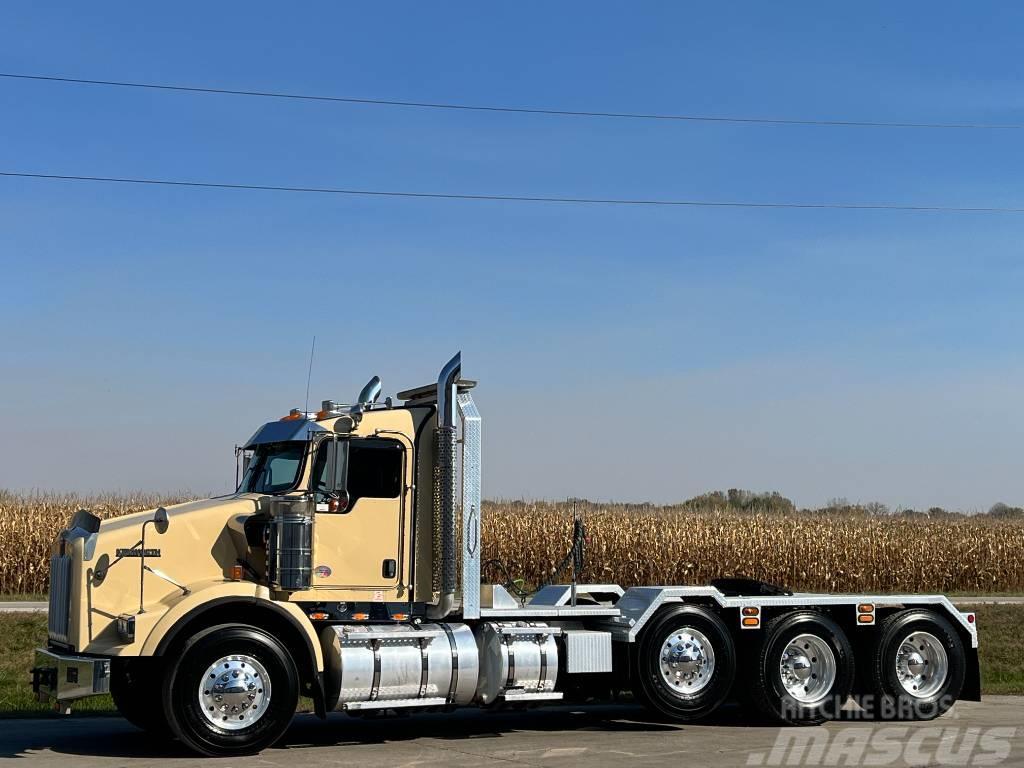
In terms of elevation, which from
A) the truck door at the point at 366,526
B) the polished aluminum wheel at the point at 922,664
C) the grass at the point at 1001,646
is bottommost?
the grass at the point at 1001,646

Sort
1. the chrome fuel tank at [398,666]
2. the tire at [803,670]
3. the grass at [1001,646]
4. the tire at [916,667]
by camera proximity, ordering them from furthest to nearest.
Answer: the grass at [1001,646]
the tire at [916,667]
the tire at [803,670]
the chrome fuel tank at [398,666]

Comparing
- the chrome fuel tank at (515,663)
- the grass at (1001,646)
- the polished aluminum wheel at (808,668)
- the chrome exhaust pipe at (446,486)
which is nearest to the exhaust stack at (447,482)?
the chrome exhaust pipe at (446,486)

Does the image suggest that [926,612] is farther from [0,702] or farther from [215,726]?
[0,702]

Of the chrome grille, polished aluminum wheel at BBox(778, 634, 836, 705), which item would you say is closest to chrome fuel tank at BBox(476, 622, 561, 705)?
polished aluminum wheel at BBox(778, 634, 836, 705)

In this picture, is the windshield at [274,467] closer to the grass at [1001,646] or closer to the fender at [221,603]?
→ the fender at [221,603]

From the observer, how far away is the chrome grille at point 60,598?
1248 cm

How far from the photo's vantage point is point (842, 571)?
40.8 metres

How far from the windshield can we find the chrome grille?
1977 mm

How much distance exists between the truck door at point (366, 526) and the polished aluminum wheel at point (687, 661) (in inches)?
125

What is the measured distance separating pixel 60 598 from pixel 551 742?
5.15 metres

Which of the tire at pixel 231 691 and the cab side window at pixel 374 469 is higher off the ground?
the cab side window at pixel 374 469

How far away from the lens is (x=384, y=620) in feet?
43.2

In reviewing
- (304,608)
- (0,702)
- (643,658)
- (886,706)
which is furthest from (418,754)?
(0,702)

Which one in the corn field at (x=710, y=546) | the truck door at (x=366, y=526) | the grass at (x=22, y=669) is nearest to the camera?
the truck door at (x=366, y=526)
